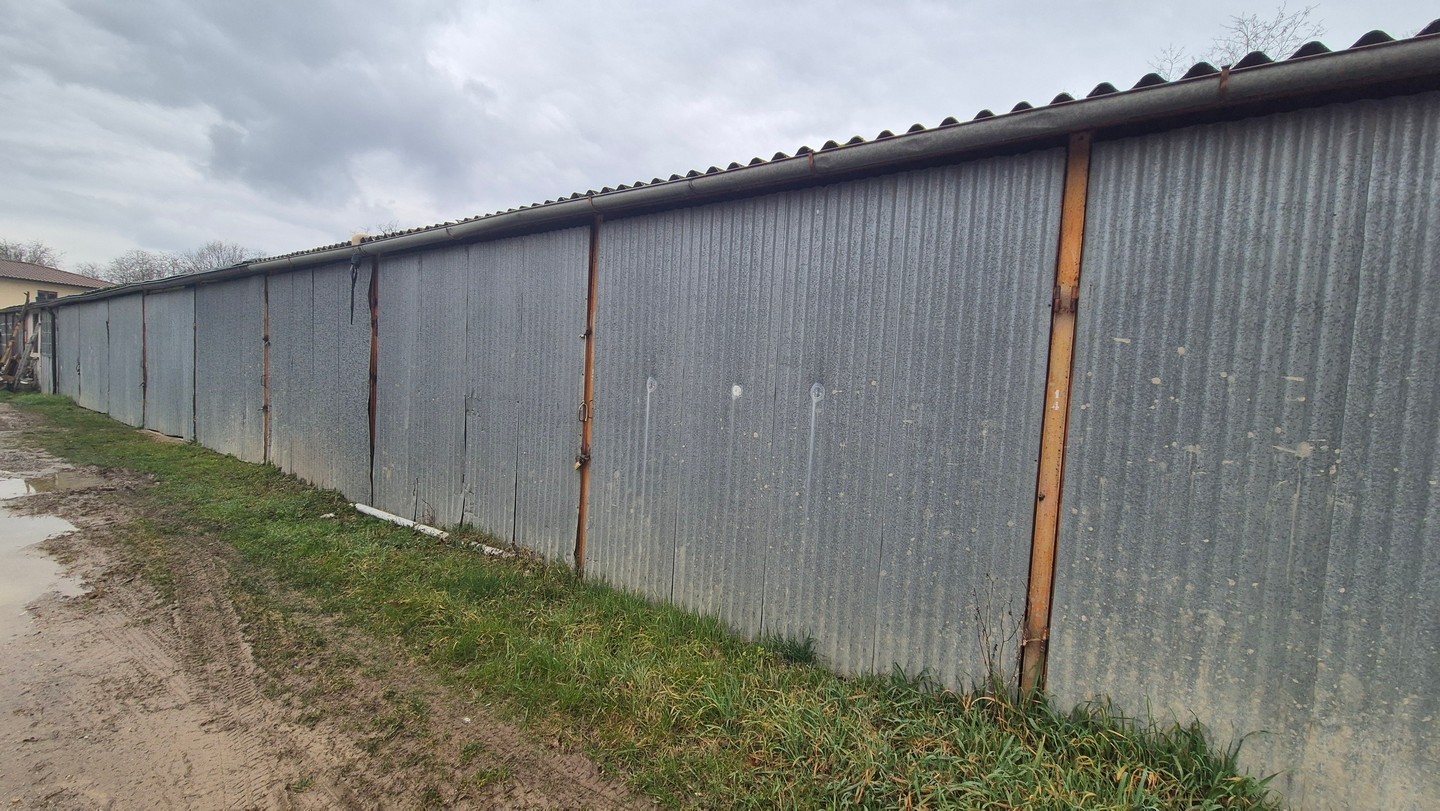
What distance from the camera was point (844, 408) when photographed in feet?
10.4

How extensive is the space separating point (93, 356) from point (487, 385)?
1666cm

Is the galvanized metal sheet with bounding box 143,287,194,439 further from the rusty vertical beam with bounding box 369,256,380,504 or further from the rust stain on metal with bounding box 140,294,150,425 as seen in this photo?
the rusty vertical beam with bounding box 369,256,380,504

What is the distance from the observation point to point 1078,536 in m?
2.54

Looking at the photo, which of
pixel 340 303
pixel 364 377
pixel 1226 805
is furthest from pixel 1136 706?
pixel 340 303

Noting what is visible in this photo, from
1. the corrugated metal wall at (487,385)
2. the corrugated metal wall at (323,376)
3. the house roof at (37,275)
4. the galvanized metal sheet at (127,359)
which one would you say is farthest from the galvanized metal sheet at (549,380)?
the house roof at (37,275)

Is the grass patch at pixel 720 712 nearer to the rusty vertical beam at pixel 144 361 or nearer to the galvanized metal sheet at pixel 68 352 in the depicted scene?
the rusty vertical beam at pixel 144 361

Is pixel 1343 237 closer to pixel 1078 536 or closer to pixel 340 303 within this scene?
pixel 1078 536

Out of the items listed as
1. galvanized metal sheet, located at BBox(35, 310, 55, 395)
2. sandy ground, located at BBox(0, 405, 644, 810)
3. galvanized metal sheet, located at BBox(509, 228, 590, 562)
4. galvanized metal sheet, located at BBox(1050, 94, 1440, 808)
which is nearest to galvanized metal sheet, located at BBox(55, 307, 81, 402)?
galvanized metal sheet, located at BBox(35, 310, 55, 395)

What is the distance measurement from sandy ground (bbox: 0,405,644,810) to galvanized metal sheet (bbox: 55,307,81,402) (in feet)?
57.8

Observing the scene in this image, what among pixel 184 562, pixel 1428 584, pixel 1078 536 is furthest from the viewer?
pixel 184 562

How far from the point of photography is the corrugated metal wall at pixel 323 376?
21.4ft

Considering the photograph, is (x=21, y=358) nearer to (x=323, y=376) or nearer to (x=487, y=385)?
(x=323, y=376)

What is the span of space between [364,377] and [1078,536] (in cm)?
693

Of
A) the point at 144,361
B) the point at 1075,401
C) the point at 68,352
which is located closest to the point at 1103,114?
the point at 1075,401
